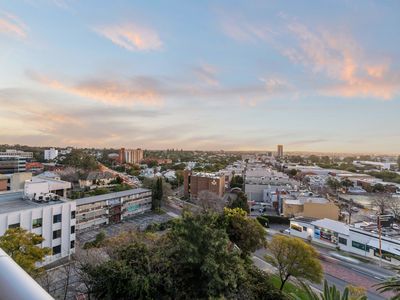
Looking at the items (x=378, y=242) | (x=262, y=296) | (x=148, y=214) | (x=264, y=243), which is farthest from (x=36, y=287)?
(x=148, y=214)

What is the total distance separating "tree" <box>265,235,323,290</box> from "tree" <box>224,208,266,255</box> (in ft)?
3.65

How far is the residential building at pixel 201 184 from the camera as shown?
36062 mm

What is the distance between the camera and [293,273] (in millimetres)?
13234

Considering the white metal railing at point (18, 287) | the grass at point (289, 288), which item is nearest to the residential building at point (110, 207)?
the grass at point (289, 288)

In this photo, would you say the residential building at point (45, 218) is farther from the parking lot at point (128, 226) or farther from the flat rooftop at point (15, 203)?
the parking lot at point (128, 226)

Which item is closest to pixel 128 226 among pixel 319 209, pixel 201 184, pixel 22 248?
pixel 201 184

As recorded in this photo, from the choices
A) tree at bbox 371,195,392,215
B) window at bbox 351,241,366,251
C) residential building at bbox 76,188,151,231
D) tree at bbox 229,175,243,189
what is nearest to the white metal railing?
window at bbox 351,241,366,251

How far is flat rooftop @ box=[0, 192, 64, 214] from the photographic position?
14806mm

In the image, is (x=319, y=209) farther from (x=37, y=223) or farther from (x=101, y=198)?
(x=37, y=223)

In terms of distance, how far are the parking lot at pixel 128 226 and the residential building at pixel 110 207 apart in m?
0.70

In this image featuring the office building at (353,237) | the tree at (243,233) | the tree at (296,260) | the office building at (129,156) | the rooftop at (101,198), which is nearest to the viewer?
the tree at (296,260)

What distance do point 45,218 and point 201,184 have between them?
23318 millimetres

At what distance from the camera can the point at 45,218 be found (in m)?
15.5

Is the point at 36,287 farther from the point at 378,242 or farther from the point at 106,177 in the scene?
the point at 106,177
